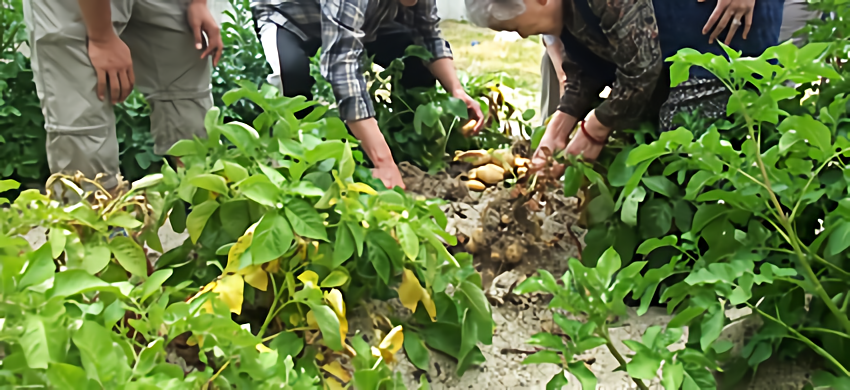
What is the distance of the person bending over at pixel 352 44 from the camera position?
1460 millimetres

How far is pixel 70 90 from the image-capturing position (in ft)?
4.58

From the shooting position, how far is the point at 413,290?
3.36ft

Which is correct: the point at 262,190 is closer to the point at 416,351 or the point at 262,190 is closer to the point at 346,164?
the point at 346,164

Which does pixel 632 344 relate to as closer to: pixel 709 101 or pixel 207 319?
pixel 207 319

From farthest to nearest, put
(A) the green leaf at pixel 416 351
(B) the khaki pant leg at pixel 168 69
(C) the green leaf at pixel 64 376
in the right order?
(B) the khaki pant leg at pixel 168 69 → (A) the green leaf at pixel 416 351 → (C) the green leaf at pixel 64 376

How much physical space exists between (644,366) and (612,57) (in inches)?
31.2

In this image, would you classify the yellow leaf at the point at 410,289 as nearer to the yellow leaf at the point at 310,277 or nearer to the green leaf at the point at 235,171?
the yellow leaf at the point at 310,277

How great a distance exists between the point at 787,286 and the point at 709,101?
49cm

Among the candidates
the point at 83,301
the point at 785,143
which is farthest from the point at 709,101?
the point at 83,301

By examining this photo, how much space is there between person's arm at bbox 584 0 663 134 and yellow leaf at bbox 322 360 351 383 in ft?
2.69

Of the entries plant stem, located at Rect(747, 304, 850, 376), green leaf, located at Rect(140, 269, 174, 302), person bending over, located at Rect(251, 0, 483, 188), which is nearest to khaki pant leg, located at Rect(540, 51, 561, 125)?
person bending over, located at Rect(251, 0, 483, 188)

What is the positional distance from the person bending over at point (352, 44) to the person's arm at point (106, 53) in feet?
1.09

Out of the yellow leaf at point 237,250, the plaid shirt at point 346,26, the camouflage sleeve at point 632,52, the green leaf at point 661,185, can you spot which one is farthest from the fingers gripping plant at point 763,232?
the plaid shirt at point 346,26

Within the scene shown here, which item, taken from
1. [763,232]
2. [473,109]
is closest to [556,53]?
[473,109]
